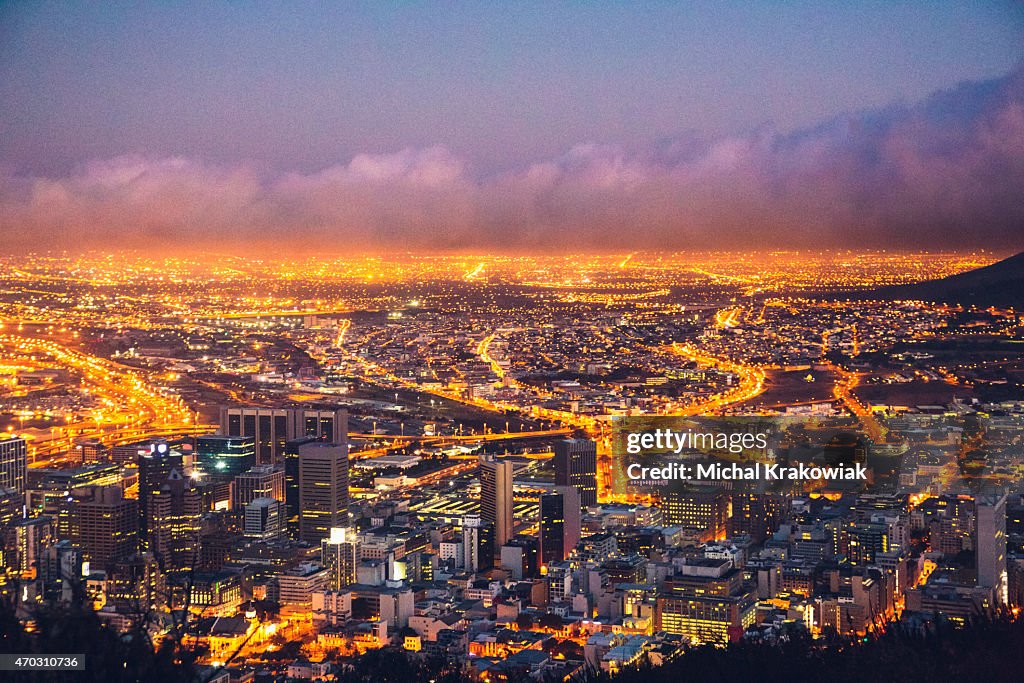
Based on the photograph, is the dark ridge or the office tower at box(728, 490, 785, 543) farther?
the dark ridge

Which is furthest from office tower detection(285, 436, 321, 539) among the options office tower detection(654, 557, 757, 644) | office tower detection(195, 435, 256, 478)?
office tower detection(654, 557, 757, 644)

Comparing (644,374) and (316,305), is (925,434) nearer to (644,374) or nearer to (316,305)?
(644,374)

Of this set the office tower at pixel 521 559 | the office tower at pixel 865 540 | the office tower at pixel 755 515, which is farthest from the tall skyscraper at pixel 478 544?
the office tower at pixel 865 540

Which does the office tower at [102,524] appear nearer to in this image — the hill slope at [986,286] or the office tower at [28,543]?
the office tower at [28,543]

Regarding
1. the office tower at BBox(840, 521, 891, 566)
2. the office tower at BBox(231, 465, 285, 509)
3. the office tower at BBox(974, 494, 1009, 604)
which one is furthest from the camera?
the office tower at BBox(231, 465, 285, 509)

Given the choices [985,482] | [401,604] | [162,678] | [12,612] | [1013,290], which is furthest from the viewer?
[1013,290]

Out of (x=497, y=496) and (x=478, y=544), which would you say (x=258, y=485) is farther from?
Answer: (x=478, y=544)

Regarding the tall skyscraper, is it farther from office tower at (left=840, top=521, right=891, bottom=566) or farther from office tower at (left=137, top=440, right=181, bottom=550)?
office tower at (left=840, top=521, right=891, bottom=566)

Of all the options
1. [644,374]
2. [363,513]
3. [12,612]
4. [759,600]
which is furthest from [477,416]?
[12,612]
